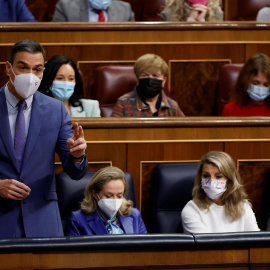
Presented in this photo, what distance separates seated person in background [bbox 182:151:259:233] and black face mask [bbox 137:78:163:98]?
1.06 feet

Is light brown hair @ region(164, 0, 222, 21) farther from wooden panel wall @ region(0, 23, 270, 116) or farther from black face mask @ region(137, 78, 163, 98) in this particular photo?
black face mask @ region(137, 78, 163, 98)

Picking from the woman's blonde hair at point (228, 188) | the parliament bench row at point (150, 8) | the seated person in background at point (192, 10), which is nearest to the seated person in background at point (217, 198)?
the woman's blonde hair at point (228, 188)

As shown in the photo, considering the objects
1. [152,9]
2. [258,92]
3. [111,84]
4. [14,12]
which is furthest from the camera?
[152,9]

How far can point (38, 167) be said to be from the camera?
743 mm

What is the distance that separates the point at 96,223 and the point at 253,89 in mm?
529

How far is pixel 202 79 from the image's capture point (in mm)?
1475

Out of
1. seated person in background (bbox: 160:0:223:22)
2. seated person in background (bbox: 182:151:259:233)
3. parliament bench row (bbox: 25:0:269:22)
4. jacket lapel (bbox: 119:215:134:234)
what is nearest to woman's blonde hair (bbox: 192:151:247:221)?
seated person in background (bbox: 182:151:259:233)

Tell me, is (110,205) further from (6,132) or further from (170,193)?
(6,132)

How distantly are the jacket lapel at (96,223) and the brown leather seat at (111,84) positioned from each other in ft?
1.52

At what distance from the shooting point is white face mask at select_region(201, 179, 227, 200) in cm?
99

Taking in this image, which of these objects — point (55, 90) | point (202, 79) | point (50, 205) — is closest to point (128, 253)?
point (50, 205)

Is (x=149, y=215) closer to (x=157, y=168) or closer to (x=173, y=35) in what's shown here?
(x=157, y=168)

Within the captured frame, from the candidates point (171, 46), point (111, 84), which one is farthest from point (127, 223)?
point (171, 46)

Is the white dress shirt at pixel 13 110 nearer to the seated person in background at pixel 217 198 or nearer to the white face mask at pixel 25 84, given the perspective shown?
the white face mask at pixel 25 84
